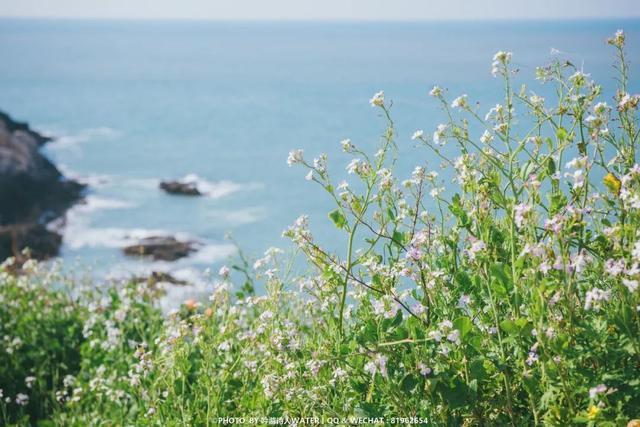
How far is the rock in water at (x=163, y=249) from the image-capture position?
20453 millimetres

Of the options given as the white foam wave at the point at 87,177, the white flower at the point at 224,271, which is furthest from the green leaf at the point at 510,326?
the white foam wave at the point at 87,177

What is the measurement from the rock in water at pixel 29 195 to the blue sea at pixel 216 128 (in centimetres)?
70

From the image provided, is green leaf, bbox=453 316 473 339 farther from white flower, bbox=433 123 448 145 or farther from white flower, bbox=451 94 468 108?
white flower, bbox=451 94 468 108

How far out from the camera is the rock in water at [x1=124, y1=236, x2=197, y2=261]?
20.5 meters

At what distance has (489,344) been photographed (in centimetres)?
258

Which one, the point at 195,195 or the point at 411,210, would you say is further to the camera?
the point at 195,195

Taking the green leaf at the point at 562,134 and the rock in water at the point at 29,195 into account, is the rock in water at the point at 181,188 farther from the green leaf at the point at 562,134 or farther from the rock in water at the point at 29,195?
the green leaf at the point at 562,134

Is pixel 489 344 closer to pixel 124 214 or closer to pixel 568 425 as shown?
pixel 568 425

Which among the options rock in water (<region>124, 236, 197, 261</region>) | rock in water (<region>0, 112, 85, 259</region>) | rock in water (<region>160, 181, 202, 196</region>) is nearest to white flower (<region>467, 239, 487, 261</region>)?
rock in water (<region>0, 112, 85, 259</region>)

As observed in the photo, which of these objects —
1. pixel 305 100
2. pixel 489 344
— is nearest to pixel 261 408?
pixel 489 344

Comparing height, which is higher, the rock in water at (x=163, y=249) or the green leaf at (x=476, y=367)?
the green leaf at (x=476, y=367)

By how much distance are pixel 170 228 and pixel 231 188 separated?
21.9ft

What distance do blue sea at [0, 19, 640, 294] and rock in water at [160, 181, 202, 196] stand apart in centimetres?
52

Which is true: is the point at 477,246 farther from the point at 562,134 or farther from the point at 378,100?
the point at 378,100
